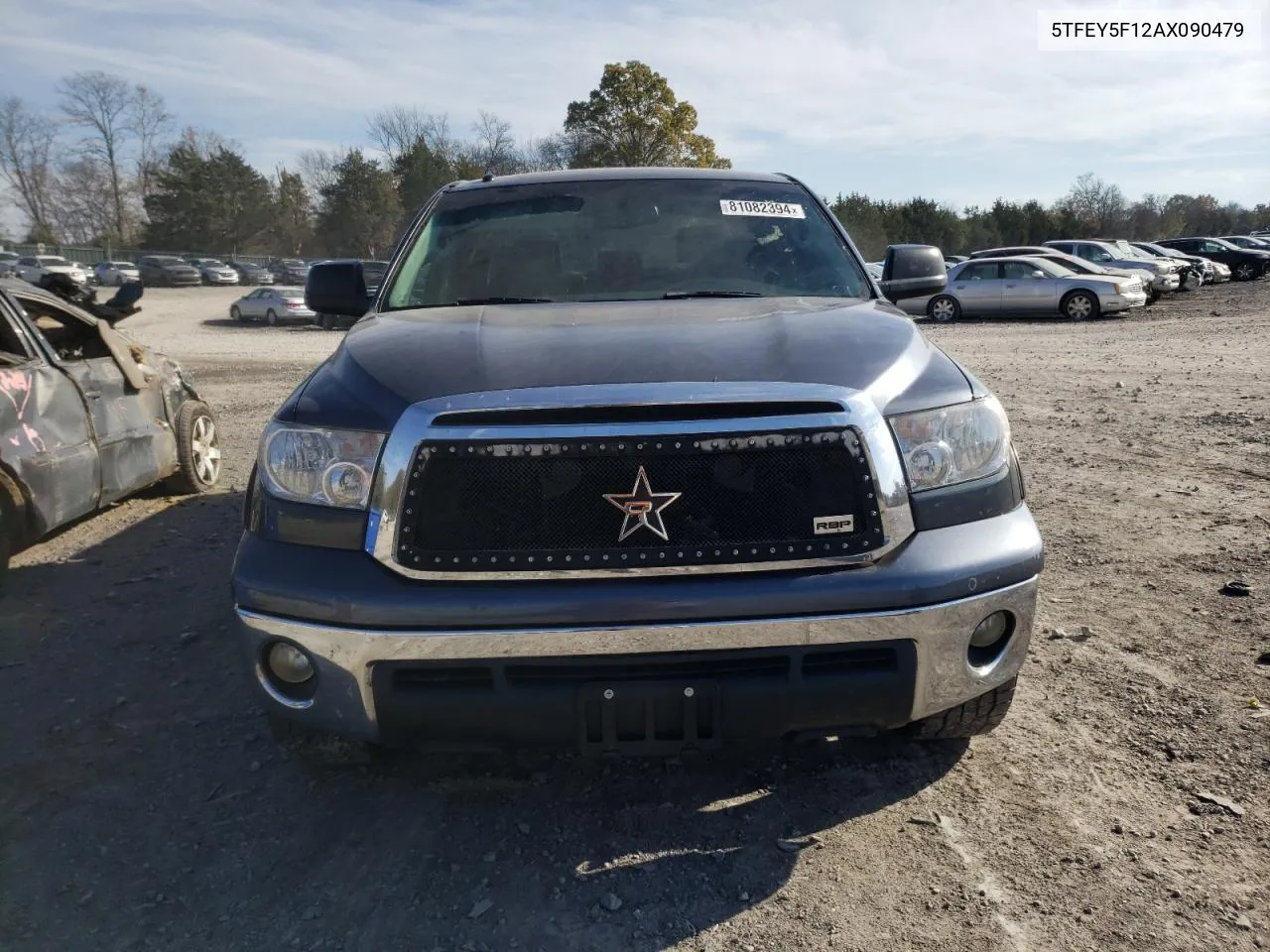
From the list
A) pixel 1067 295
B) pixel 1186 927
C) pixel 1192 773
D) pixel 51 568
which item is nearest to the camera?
pixel 1186 927

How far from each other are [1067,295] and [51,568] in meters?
22.1

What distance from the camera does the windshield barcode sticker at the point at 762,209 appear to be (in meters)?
3.98

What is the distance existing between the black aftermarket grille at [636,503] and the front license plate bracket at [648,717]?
0.99 ft

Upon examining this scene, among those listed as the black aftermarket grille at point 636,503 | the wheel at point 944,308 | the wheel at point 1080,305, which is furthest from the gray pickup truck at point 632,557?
the wheel at point 944,308

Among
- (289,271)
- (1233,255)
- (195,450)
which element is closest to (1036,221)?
(1233,255)

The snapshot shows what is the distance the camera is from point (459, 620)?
7.54 feet

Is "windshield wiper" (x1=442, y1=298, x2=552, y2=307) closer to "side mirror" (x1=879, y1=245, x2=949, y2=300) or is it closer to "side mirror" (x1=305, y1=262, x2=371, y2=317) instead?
"side mirror" (x1=305, y1=262, x2=371, y2=317)

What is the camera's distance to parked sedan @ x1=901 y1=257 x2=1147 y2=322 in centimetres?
2202

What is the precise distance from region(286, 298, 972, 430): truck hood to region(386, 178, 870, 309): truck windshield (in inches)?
17.4

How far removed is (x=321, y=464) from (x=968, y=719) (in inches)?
77.8

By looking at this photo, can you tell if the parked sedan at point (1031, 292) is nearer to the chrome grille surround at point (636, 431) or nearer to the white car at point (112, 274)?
the chrome grille surround at point (636, 431)

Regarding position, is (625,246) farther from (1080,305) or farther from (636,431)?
(1080,305)

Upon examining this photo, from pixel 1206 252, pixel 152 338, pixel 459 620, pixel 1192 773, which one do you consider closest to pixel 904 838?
pixel 1192 773

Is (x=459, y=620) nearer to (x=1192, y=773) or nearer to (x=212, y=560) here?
(x=1192, y=773)
